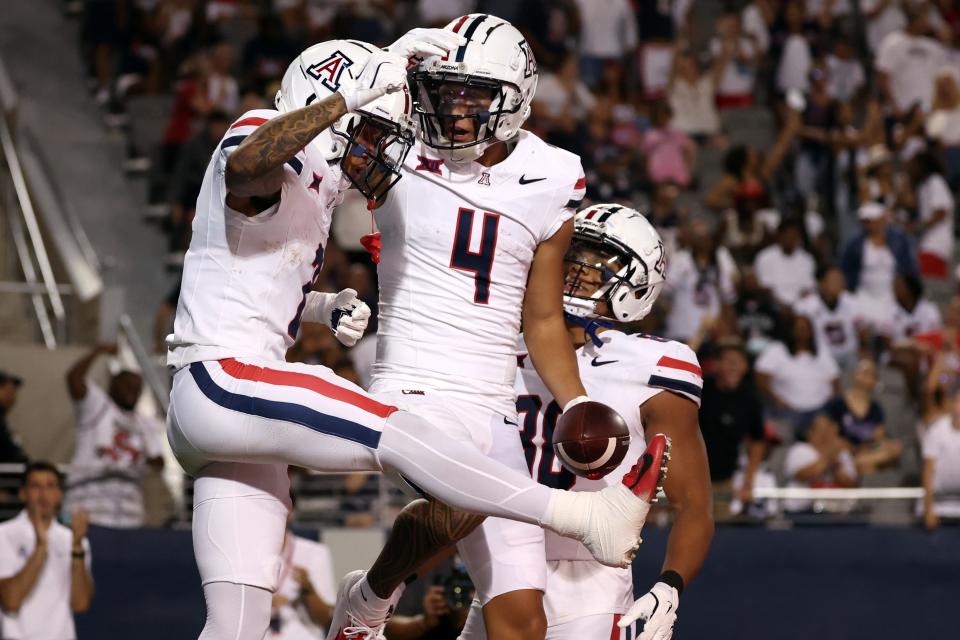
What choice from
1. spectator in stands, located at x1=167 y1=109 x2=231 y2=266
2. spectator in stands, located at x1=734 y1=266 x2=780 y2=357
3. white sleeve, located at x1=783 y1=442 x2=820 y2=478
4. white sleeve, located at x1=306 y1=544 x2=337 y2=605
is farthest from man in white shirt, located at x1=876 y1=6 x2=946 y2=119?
white sleeve, located at x1=306 y1=544 x2=337 y2=605

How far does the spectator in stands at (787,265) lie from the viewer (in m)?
12.4

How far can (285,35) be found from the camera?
13.9 m

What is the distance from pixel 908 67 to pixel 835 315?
3838mm

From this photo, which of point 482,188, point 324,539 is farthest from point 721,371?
point 482,188

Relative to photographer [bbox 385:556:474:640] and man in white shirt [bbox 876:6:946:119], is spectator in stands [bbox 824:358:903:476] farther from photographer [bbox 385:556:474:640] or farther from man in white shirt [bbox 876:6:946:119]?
photographer [bbox 385:556:474:640]

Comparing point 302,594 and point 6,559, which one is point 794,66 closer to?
point 302,594

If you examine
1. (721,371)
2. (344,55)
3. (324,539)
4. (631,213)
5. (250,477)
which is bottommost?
(324,539)

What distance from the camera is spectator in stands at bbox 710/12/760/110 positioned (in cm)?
1463

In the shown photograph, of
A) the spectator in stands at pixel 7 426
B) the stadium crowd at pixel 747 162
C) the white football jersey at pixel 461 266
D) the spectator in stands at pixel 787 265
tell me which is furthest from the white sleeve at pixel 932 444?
the spectator in stands at pixel 7 426

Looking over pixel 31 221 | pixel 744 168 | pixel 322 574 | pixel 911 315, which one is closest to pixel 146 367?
pixel 31 221

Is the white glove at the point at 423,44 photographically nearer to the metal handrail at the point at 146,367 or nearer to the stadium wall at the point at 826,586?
the stadium wall at the point at 826,586

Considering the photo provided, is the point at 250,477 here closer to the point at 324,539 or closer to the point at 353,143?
the point at 353,143

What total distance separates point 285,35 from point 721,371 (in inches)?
220

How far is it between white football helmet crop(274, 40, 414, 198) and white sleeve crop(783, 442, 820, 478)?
6175 millimetres
